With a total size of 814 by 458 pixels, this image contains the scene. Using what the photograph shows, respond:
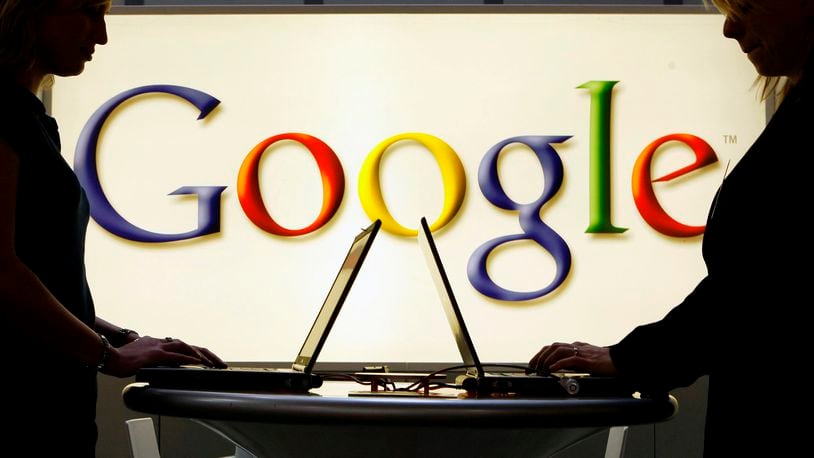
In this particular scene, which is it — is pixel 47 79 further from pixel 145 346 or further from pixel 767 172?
pixel 767 172

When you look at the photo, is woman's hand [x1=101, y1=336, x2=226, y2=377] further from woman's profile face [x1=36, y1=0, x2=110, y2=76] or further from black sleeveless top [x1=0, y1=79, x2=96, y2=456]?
woman's profile face [x1=36, y1=0, x2=110, y2=76]

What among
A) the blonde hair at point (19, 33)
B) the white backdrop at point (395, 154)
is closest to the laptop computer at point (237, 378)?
the blonde hair at point (19, 33)

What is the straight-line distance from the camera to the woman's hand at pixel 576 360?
6.23 feet

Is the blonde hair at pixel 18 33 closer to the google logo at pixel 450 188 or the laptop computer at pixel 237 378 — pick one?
the laptop computer at pixel 237 378

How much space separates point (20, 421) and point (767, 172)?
4.61 ft

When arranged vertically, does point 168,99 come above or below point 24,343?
above

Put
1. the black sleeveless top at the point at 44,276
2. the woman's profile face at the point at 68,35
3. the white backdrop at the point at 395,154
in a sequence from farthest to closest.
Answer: the white backdrop at the point at 395,154 < the woman's profile face at the point at 68,35 < the black sleeveless top at the point at 44,276

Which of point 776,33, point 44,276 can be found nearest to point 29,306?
point 44,276

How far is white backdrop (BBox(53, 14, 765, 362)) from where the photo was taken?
445 centimetres

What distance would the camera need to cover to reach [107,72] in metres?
4.56

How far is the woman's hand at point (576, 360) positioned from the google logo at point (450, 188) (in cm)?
250

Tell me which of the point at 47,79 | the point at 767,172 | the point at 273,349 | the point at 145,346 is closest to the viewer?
the point at 767,172

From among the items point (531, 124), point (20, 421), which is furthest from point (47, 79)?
point (531, 124)

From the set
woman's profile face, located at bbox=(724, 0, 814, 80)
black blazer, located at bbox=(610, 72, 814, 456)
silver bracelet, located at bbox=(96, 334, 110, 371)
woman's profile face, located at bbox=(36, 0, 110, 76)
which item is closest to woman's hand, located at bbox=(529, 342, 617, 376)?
black blazer, located at bbox=(610, 72, 814, 456)
